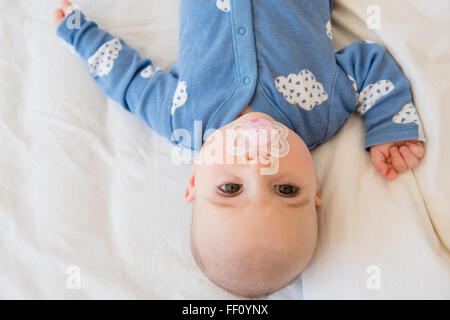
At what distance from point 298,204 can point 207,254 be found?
208 millimetres

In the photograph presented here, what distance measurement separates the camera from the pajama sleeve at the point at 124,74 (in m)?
0.99

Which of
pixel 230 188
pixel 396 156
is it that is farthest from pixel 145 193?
pixel 396 156

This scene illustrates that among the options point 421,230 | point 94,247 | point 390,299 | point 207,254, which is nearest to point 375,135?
point 421,230

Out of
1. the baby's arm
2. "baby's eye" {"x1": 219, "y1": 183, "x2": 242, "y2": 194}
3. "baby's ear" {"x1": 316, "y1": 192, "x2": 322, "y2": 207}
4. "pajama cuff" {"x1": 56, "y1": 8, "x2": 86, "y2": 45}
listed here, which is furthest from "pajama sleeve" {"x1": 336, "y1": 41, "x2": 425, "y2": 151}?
"pajama cuff" {"x1": 56, "y1": 8, "x2": 86, "y2": 45}

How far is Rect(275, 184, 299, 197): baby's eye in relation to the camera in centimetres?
79

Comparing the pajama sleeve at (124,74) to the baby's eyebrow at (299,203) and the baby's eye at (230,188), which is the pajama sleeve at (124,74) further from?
the baby's eyebrow at (299,203)

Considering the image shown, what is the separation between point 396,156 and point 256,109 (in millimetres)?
345

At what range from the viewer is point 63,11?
109 cm

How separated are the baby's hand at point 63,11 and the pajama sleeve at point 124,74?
3 centimetres

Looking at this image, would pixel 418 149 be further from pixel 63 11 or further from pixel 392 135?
pixel 63 11

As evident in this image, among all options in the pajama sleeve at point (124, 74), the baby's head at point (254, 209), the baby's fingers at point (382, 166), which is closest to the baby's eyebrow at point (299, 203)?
the baby's head at point (254, 209)

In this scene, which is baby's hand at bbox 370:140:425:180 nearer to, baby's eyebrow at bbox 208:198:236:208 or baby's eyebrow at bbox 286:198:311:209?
baby's eyebrow at bbox 286:198:311:209

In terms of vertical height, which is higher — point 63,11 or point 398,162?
point 63,11

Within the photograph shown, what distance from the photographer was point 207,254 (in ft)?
2.54
